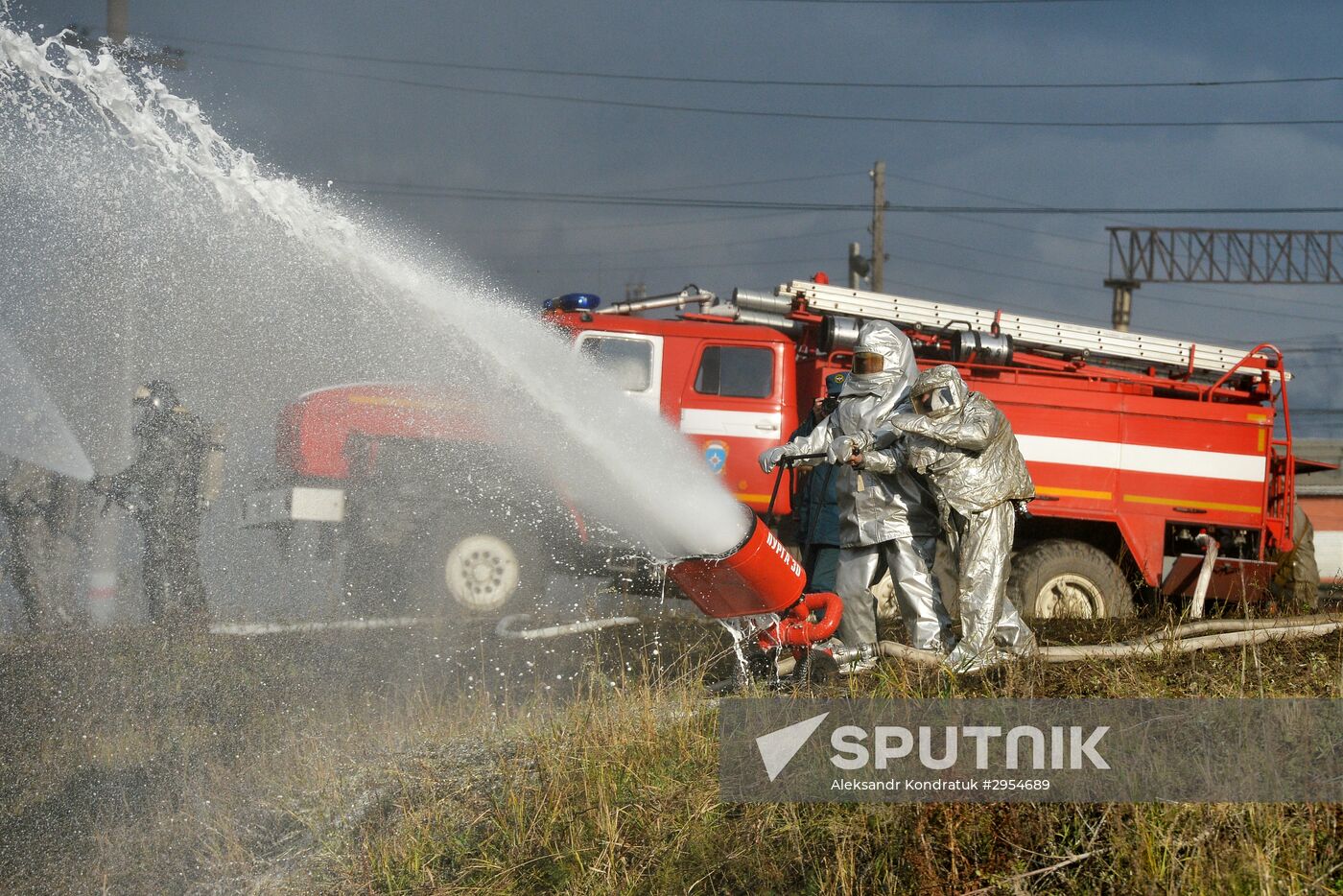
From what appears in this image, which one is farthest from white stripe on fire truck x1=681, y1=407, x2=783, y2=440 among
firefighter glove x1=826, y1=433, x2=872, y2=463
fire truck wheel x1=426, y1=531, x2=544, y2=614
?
firefighter glove x1=826, y1=433, x2=872, y2=463

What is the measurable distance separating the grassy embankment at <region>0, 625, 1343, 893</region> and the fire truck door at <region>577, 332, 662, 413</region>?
2360 millimetres

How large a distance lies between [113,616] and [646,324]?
4.56 m

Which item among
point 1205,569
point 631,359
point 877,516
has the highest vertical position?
point 631,359

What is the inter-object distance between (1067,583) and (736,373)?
9.63 feet

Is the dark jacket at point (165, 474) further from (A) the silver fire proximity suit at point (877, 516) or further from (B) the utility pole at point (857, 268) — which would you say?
(B) the utility pole at point (857, 268)

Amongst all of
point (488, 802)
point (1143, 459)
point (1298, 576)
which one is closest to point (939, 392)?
point (488, 802)

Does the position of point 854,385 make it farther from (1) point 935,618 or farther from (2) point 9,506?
(2) point 9,506

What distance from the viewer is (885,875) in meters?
3.56

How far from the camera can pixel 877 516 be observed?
6012 mm

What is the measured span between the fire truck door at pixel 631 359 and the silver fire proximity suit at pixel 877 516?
2673 mm

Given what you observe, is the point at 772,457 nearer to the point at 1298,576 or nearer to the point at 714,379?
the point at 714,379

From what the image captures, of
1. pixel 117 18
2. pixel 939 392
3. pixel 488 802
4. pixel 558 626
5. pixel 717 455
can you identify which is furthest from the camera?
pixel 117 18


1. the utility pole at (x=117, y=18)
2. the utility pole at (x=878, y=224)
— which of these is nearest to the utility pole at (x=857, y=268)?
the utility pole at (x=878, y=224)

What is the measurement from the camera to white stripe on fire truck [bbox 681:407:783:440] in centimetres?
888
